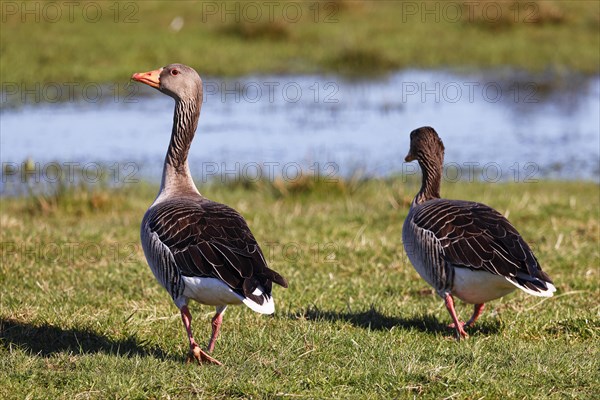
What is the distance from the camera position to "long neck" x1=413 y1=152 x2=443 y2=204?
310 inches

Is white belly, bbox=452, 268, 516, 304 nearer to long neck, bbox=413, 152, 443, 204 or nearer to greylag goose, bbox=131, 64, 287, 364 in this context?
long neck, bbox=413, 152, 443, 204

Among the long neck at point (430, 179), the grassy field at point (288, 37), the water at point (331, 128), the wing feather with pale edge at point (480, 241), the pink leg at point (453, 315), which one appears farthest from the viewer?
the grassy field at point (288, 37)

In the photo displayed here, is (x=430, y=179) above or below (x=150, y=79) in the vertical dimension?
below

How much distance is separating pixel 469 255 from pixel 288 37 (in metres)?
18.5

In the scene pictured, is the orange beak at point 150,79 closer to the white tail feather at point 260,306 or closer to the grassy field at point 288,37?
the white tail feather at point 260,306

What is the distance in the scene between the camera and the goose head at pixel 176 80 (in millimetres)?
7141

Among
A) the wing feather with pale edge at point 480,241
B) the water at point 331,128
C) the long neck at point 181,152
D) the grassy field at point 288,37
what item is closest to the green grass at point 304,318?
the wing feather with pale edge at point 480,241

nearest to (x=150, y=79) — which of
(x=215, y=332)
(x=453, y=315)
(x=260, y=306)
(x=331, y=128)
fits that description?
(x=215, y=332)

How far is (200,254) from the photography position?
587 cm

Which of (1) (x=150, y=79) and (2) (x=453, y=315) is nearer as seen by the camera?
(2) (x=453, y=315)

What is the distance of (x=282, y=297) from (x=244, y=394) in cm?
257

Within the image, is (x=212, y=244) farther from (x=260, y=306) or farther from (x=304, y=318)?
(x=304, y=318)

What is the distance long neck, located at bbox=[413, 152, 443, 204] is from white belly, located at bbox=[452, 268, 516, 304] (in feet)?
4.25

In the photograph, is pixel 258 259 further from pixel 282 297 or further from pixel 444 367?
pixel 282 297
